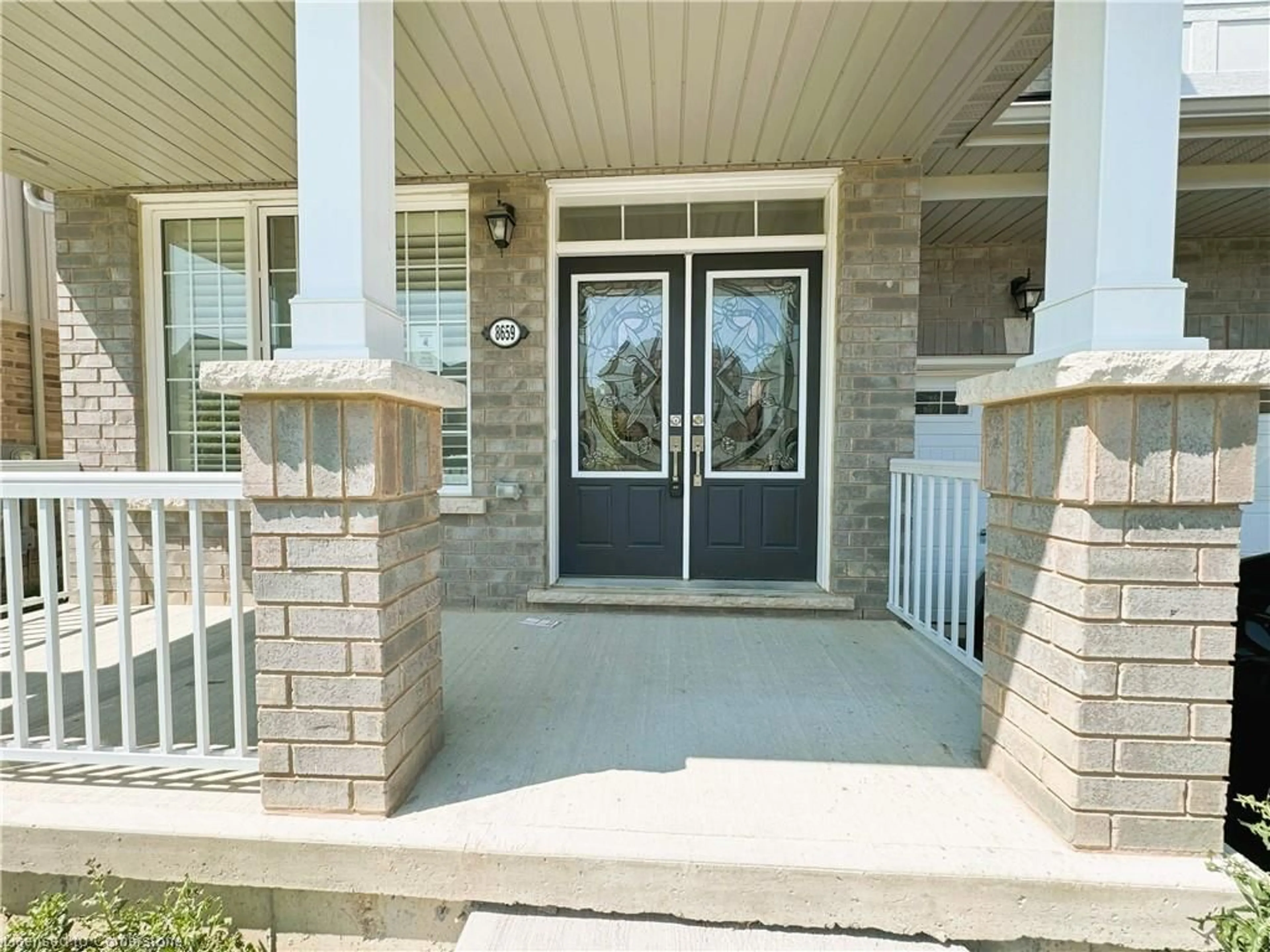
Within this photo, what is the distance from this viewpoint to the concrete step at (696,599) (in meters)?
3.49

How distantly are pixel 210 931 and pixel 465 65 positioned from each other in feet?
9.90

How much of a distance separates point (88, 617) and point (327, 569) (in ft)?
2.80

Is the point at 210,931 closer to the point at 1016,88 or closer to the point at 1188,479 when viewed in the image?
the point at 1188,479

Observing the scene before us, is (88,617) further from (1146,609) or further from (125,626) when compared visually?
(1146,609)

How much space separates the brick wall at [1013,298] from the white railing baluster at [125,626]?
4.75m

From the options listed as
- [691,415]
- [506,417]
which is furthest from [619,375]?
[506,417]

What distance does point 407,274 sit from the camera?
3811 millimetres

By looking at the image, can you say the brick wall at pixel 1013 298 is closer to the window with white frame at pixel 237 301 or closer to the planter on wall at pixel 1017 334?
the planter on wall at pixel 1017 334

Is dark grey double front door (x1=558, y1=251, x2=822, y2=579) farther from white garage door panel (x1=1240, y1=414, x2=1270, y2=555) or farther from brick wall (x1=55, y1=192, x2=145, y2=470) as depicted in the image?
brick wall (x1=55, y1=192, x2=145, y2=470)

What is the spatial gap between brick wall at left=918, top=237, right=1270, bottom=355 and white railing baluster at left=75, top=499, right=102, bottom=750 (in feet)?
15.8

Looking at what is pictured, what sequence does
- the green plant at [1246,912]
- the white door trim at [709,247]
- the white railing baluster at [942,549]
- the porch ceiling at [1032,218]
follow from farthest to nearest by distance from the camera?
1. the porch ceiling at [1032,218]
2. the white door trim at [709,247]
3. the white railing baluster at [942,549]
4. the green plant at [1246,912]

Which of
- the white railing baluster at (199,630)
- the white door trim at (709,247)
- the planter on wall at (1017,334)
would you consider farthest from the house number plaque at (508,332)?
the planter on wall at (1017,334)

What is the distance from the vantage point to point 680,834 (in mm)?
1570

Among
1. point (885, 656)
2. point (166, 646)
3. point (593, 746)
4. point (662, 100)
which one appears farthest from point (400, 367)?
point (885, 656)
